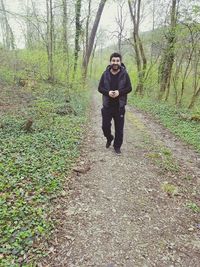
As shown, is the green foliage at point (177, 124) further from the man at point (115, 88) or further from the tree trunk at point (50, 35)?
the tree trunk at point (50, 35)

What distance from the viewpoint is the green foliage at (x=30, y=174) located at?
3266 mm

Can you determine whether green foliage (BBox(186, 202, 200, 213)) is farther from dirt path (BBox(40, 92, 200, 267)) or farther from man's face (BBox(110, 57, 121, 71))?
man's face (BBox(110, 57, 121, 71))

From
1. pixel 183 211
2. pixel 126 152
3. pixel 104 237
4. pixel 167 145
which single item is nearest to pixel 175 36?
pixel 167 145

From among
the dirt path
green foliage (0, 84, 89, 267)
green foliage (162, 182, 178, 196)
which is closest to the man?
the dirt path

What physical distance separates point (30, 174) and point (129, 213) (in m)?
2.09

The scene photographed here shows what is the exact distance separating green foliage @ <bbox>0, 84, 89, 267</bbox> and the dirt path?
0.90 feet

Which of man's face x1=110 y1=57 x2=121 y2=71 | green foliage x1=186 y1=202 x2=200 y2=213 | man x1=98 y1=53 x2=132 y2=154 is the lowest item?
green foliage x1=186 y1=202 x2=200 y2=213

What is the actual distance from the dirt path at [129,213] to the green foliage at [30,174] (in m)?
0.28

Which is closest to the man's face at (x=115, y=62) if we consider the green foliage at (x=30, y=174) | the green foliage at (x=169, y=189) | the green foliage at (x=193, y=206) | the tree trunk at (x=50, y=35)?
the green foliage at (x=30, y=174)

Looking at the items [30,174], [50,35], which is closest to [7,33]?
[50,35]

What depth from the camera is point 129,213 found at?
4.01 m

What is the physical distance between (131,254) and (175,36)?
14069mm

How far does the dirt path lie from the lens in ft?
10.4

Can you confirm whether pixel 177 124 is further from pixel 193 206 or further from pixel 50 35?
pixel 50 35
